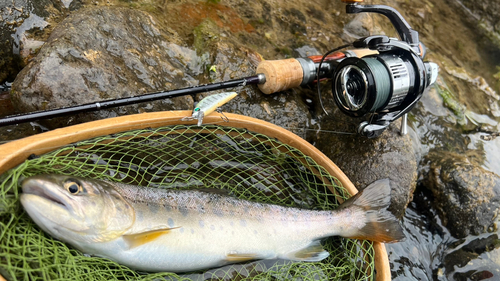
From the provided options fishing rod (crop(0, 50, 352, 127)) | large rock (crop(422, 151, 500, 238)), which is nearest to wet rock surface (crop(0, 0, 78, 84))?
fishing rod (crop(0, 50, 352, 127))

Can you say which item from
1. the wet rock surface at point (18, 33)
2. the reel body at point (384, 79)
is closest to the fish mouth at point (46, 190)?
the wet rock surface at point (18, 33)

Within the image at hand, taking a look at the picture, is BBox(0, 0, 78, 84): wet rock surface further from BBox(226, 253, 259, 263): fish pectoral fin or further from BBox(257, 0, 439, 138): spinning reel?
A: BBox(226, 253, 259, 263): fish pectoral fin

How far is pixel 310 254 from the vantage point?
2.73m

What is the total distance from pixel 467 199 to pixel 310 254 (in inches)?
92.1

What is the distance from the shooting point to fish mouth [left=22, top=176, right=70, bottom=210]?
1.93 metres

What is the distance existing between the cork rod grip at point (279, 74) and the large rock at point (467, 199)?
218 centimetres

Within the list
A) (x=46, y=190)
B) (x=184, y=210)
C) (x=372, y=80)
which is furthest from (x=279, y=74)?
(x=46, y=190)

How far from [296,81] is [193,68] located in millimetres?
1255

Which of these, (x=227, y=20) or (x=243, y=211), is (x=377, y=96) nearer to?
(x=243, y=211)

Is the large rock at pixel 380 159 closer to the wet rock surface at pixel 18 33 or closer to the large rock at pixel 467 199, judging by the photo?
the large rock at pixel 467 199

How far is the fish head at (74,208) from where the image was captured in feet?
6.34

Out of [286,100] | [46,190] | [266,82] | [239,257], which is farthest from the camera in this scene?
[286,100]

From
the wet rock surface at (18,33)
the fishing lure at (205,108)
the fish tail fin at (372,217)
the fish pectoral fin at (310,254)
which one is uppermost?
the wet rock surface at (18,33)

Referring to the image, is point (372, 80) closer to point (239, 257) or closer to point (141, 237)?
point (239, 257)
